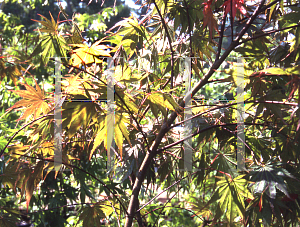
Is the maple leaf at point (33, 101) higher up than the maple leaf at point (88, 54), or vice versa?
the maple leaf at point (88, 54)

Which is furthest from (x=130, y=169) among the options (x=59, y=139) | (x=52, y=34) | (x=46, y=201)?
(x=46, y=201)

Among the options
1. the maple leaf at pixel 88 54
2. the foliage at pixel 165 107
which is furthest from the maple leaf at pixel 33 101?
the maple leaf at pixel 88 54

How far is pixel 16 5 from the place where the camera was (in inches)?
220

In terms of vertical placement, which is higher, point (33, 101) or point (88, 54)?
point (88, 54)

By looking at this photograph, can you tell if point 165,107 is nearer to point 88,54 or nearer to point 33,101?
point 88,54

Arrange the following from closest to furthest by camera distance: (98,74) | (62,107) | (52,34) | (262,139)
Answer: (62,107), (98,74), (52,34), (262,139)

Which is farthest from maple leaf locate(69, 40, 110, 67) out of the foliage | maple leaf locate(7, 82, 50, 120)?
maple leaf locate(7, 82, 50, 120)

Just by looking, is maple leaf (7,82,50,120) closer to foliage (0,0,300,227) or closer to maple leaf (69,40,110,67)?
foliage (0,0,300,227)

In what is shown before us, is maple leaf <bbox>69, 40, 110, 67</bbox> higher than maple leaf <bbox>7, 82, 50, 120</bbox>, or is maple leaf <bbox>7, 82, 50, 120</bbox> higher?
maple leaf <bbox>69, 40, 110, 67</bbox>

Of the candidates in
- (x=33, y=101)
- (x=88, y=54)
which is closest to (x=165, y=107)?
(x=88, y=54)

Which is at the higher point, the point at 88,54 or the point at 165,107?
the point at 88,54

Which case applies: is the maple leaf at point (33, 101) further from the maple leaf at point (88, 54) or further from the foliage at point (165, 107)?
the maple leaf at point (88, 54)

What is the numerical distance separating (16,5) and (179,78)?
5785 millimetres

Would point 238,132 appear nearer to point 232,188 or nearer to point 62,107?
point 232,188
